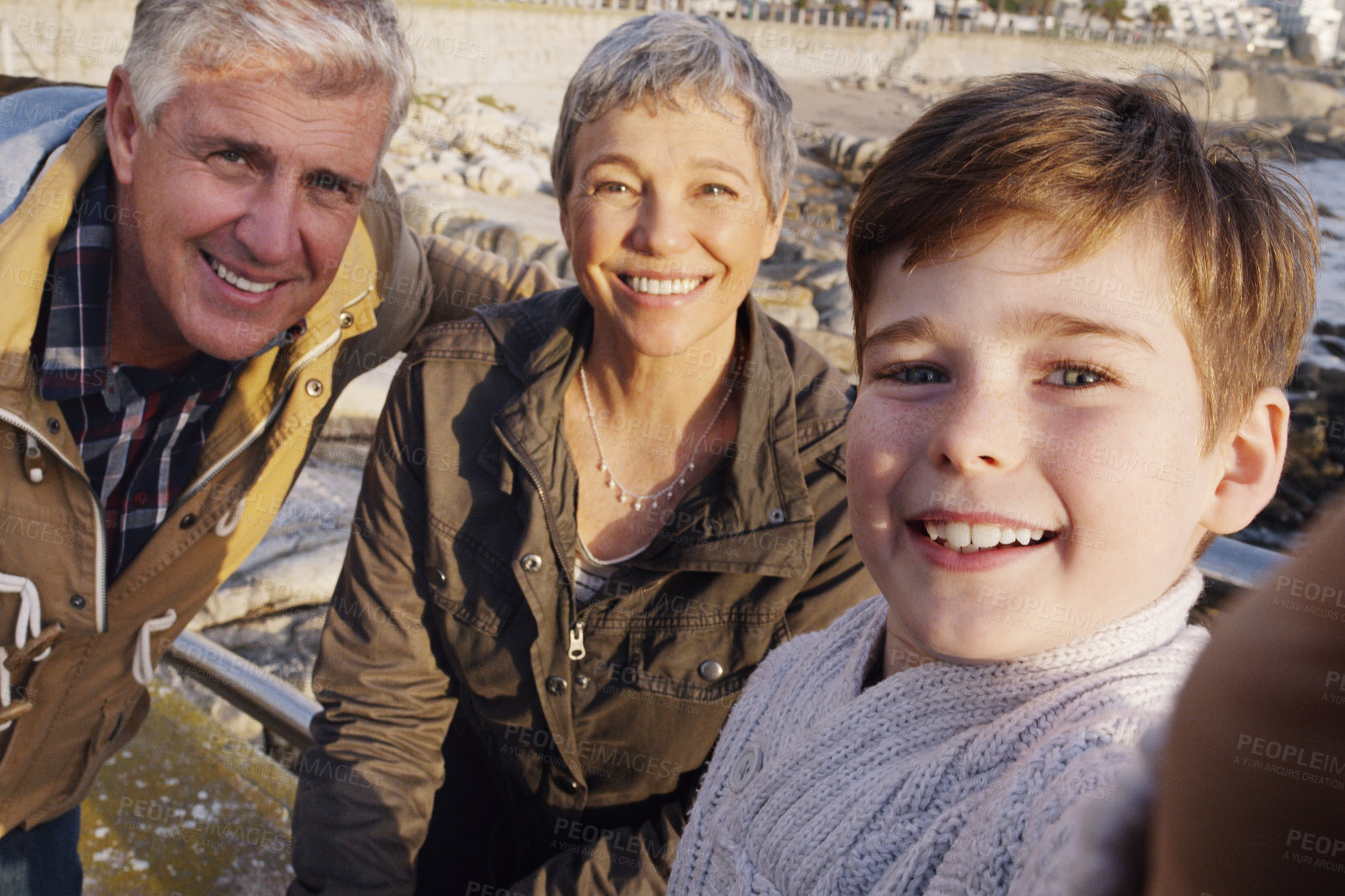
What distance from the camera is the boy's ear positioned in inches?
41.6

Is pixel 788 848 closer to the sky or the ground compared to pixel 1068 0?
closer to the ground

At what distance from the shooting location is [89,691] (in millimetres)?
2291

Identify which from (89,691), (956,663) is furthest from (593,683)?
(89,691)

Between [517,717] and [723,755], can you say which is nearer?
[723,755]

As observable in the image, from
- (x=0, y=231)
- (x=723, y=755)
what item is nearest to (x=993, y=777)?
(x=723, y=755)

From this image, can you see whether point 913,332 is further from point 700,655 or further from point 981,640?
point 700,655

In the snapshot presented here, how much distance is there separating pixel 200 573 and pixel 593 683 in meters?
1.03

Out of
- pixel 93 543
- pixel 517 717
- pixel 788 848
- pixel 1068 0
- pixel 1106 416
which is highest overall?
pixel 1068 0

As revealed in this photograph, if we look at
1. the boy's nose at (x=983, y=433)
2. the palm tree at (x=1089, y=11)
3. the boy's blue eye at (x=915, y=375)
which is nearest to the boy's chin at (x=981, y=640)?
the boy's nose at (x=983, y=433)

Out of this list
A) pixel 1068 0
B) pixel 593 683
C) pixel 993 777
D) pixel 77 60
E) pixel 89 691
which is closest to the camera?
pixel 993 777

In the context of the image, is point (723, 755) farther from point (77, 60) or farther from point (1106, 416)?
point (77, 60)

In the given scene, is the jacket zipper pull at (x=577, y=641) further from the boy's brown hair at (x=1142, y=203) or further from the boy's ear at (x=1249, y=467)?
the boy's ear at (x=1249, y=467)

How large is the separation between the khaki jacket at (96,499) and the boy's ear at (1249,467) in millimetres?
1862

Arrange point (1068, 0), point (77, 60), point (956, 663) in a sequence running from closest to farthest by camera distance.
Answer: point (956, 663) < point (77, 60) < point (1068, 0)
